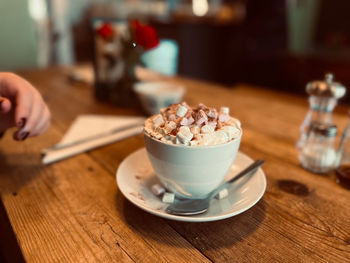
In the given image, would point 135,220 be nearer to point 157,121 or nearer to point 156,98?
point 157,121

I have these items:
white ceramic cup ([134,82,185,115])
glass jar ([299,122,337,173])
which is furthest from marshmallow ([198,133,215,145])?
white ceramic cup ([134,82,185,115])

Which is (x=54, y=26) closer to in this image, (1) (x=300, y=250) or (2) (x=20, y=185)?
(2) (x=20, y=185)

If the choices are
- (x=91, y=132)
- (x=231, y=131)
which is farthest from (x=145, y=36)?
(x=231, y=131)

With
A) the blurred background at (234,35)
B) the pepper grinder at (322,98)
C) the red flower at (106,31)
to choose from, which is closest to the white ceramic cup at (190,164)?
the pepper grinder at (322,98)

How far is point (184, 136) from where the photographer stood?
476mm

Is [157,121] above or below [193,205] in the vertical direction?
above

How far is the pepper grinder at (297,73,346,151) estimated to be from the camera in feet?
2.38

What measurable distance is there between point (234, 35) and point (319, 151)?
11.7 ft

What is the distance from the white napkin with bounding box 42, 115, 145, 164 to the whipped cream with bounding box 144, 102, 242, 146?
1.01 ft

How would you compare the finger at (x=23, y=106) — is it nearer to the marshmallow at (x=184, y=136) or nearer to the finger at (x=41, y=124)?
the finger at (x=41, y=124)

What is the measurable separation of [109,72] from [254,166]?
2.53 feet

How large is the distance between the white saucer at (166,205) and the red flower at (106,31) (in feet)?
1.98

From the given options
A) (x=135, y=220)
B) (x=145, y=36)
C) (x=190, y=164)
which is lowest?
(x=135, y=220)

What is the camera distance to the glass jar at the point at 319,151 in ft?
2.23
